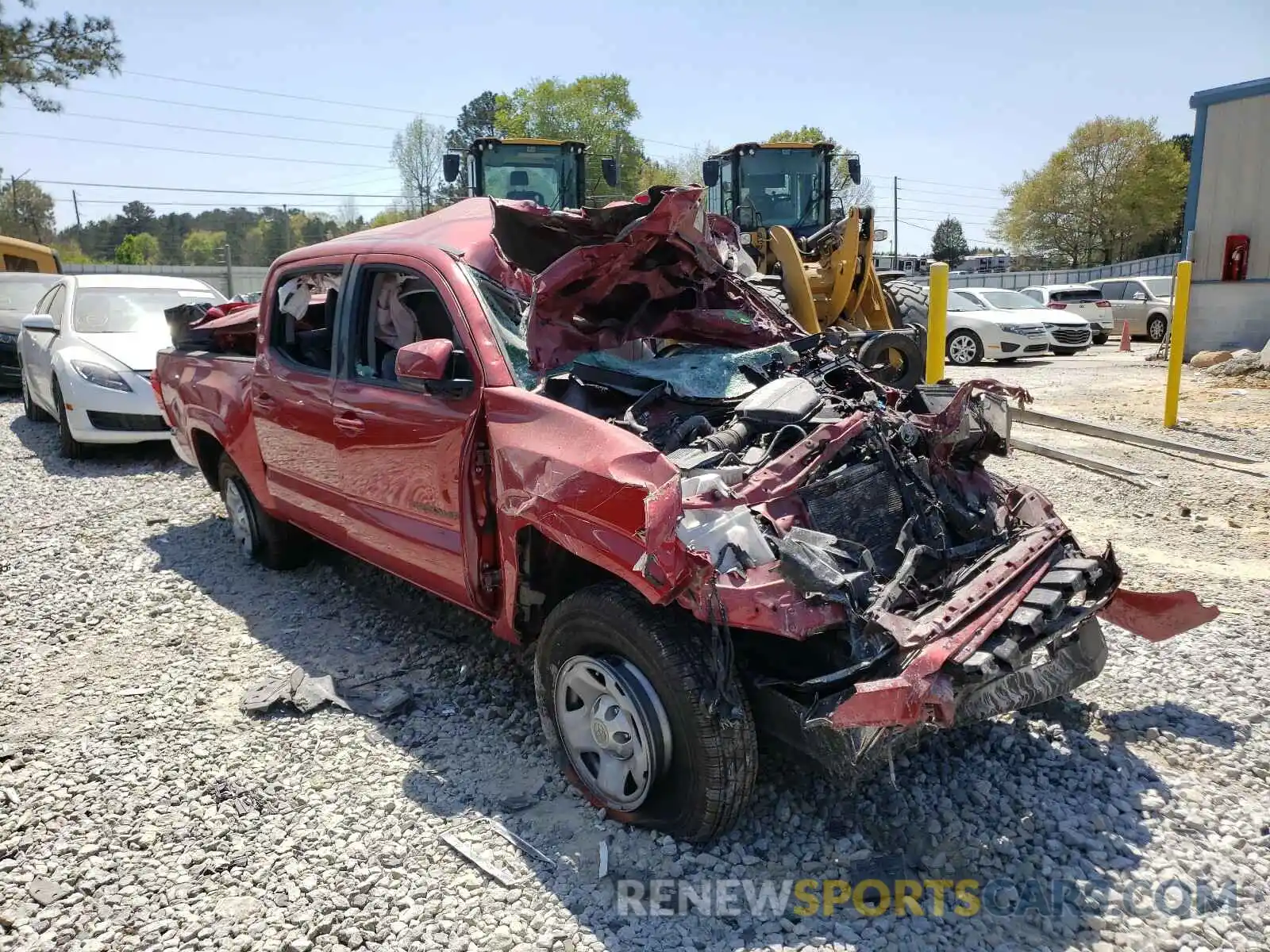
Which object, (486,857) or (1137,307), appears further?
(1137,307)

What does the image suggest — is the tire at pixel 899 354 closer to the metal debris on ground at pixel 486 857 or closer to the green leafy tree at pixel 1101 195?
the metal debris on ground at pixel 486 857

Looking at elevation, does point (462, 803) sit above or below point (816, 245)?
below

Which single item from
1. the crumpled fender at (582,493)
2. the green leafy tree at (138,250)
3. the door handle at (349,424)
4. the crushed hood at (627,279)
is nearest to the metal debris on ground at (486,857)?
the crumpled fender at (582,493)

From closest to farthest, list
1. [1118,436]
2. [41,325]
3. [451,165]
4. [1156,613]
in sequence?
[1156,613], [41,325], [1118,436], [451,165]

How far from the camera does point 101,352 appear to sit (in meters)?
8.34

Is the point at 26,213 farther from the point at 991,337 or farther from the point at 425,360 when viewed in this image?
the point at 425,360

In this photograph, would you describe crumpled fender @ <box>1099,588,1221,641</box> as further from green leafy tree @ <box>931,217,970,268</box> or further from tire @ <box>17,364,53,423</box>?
green leafy tree @ <box>931,217,970,268</box>

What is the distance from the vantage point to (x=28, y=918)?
2645mm

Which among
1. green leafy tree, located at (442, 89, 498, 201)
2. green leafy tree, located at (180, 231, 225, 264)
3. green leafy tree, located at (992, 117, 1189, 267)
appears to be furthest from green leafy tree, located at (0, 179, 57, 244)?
green leafy tree, located at (992, 117, 1189, 267)

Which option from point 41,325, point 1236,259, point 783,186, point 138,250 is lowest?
point 41,325

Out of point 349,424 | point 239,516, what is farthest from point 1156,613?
point 239,516

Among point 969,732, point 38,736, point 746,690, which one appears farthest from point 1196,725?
point 38,736

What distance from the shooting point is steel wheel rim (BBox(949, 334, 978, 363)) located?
55.4 ft

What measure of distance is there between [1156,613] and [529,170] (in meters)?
11.0
